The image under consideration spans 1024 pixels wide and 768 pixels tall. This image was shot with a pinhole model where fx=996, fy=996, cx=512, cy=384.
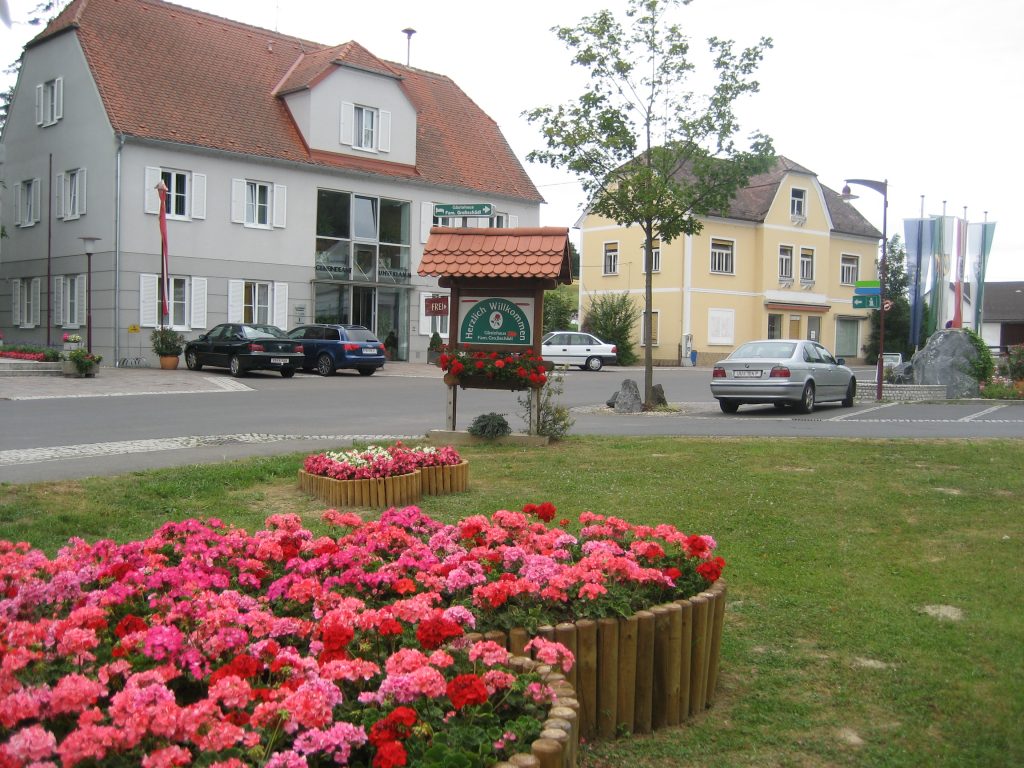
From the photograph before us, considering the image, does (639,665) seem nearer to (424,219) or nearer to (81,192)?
(81,192)

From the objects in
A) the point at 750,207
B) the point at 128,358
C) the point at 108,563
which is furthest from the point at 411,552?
the point at 750,207

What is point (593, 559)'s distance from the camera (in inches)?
182

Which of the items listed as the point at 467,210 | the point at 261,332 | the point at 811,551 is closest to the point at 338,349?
the point at 261,332

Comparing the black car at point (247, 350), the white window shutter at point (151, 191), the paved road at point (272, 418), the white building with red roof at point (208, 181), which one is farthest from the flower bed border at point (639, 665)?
the white window shutter at point (151, 191)

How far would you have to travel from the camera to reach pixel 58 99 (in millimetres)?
33281

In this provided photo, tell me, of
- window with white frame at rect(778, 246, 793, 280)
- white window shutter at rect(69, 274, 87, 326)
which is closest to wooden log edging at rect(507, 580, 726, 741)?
white window shutter at rect(69, 274, 87, 326)

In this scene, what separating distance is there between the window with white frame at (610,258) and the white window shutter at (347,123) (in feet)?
61.5

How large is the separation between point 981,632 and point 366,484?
16.4 ft

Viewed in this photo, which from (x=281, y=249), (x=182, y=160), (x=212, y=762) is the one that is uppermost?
(x=182, y=160)

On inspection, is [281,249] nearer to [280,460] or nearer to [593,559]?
[280,460]

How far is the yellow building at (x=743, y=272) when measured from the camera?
49.6 m

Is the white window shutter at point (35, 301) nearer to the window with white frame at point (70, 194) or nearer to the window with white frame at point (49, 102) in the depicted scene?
the window with white frame at point (70, 194)

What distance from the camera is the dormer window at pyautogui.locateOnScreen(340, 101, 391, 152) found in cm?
3734

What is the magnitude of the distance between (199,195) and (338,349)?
7.44 metres
